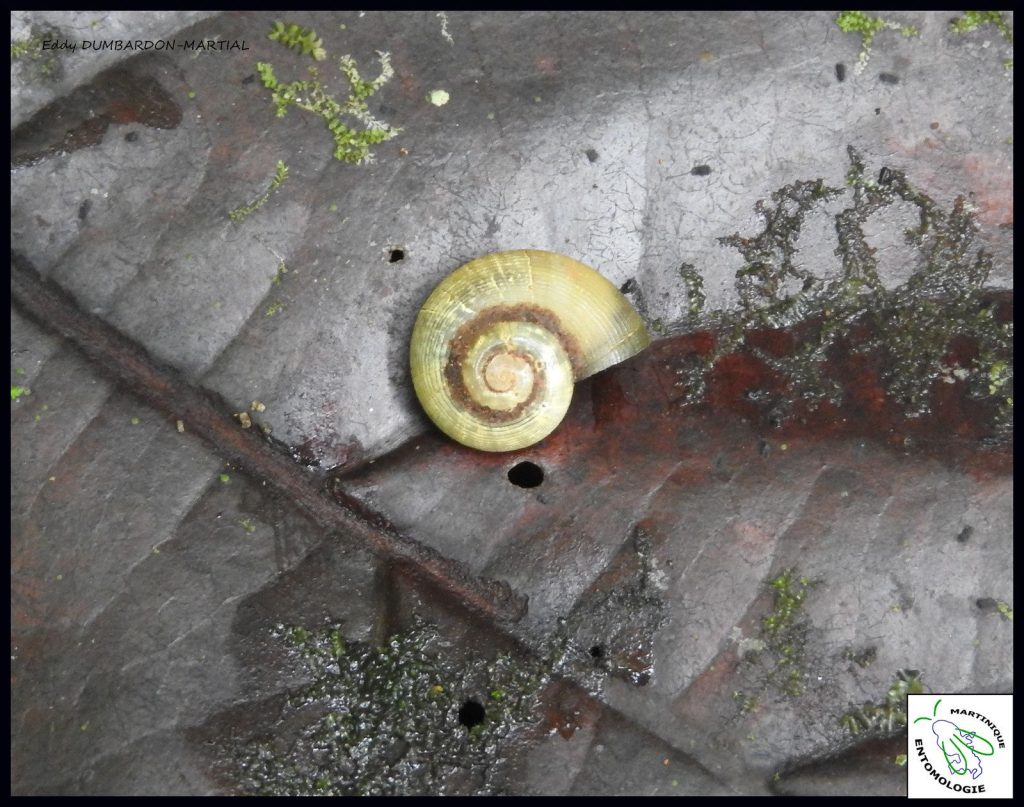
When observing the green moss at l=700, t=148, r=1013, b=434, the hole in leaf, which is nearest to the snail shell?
the hole in leaf

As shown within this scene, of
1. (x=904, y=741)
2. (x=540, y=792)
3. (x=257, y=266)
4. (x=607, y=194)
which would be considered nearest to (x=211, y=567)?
(x=257, y=266)

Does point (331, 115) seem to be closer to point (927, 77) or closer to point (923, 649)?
point (927, 77)

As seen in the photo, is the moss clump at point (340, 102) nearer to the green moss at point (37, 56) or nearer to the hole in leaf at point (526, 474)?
the green moss at point (37, 56)

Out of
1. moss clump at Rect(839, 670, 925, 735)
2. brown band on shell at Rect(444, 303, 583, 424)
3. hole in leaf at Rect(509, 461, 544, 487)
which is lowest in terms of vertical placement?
moss clump at Rect(839, 670, 925, 735)

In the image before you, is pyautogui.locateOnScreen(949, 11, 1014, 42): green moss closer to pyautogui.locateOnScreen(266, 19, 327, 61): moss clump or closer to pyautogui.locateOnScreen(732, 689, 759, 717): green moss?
pyautogui.locateOnScreen(266, 19, 327, 61): moss clump

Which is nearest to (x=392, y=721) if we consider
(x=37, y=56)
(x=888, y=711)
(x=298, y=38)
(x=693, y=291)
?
(x=888, y=711)

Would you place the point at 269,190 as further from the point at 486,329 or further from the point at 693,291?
the point at 693,291
